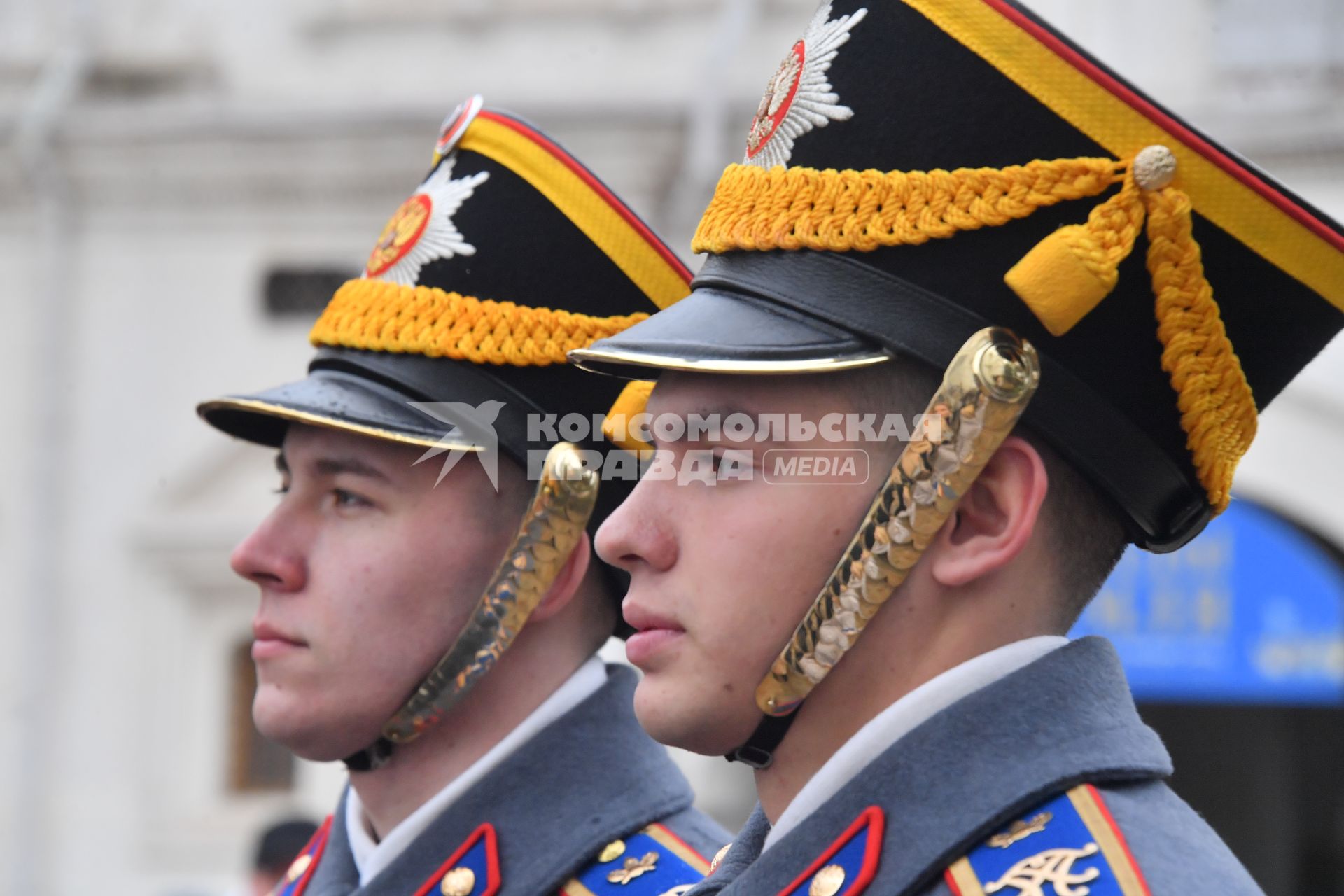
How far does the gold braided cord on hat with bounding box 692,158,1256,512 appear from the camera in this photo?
1877 millimetres

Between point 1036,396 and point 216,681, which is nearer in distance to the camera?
point 1036,396

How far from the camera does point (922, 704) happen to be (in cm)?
188

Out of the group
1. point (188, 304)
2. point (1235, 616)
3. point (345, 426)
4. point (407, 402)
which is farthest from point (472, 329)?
point (188, 304)

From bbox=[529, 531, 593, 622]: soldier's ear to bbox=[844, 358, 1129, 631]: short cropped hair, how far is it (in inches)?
39.2

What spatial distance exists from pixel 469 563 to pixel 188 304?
6.00 metres

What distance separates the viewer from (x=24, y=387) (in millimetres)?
8516

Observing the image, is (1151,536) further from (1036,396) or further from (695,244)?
(695,244)

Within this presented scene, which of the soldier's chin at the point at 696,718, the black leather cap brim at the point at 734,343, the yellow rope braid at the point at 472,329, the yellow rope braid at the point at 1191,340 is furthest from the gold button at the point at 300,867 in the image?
the yellow rope braid at the point at 1191,340

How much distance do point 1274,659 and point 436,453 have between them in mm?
5661

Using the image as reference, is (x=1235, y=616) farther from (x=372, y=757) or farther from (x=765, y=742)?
(x=765, y=742)

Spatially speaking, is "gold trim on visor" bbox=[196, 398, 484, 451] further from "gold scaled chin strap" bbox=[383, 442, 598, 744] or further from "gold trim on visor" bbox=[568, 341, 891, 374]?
"gold trim on visor" bbox=[568, 341, 891, 374]

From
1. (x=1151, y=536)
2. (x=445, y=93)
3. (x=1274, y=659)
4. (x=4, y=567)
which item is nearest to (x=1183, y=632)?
(x=1274, y=659)

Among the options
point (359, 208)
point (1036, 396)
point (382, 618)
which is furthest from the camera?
point (359, 208)

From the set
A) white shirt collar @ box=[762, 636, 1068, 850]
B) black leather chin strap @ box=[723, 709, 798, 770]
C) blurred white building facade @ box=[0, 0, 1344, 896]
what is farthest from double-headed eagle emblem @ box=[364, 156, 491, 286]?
blurred white building facade @ box=[0, 0, 1344, 896]
